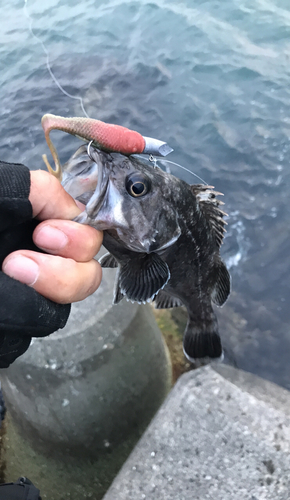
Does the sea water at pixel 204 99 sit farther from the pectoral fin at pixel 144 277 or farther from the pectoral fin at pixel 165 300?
the pectoral fin at pixel 144 277

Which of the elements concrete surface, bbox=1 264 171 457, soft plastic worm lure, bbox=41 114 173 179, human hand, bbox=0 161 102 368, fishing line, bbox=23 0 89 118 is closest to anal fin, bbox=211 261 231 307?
concrete surface, bbox=1 264 171 457

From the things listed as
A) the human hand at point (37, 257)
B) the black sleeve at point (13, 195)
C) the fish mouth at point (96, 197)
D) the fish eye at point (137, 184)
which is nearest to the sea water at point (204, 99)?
the fish eye at point (137, 184)

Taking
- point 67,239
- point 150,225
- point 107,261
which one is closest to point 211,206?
point 150,225

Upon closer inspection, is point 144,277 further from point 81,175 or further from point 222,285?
point 222,285

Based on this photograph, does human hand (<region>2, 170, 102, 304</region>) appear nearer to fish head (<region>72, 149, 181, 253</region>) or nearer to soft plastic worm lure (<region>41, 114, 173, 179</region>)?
fish head (<region>72, 149, 181, 253</region>)

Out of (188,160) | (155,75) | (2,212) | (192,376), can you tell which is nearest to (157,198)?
(2,212)

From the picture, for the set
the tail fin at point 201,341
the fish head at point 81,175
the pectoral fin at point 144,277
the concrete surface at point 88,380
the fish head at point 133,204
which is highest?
the fish head at point 81,175

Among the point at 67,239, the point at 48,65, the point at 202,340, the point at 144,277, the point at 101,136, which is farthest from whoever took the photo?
the point at 48,65
